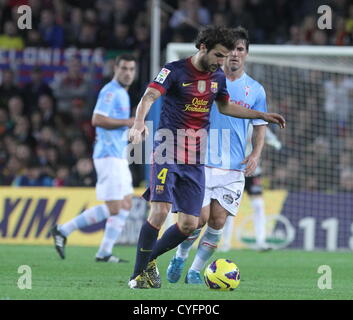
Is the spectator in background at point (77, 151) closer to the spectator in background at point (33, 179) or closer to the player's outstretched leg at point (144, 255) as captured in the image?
the spectator in background at point (33, 179)

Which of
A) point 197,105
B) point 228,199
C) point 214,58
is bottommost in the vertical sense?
point 228,199

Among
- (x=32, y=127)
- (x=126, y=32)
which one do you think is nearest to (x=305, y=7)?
(x=126, y=32)

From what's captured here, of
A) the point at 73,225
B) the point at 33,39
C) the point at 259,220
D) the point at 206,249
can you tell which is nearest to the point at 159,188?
the point at 206,249

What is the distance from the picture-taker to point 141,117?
7.16 m

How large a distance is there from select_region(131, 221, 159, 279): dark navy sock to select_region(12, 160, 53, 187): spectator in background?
8457mm

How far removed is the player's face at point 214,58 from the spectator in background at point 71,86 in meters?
10.5

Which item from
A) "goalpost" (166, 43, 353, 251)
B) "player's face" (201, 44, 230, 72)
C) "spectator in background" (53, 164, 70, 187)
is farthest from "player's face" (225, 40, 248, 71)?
"spectator in background" (53, 164, 70, 187)

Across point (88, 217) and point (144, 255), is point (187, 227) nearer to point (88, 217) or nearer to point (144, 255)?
point (144, 255)

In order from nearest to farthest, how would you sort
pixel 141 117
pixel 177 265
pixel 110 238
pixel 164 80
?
pixel 141 117
pixel 164 80
pixel 177 265
pixel 110 238

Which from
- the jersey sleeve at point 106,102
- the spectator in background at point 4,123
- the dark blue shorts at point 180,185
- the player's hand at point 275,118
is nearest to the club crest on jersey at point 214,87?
the player's hand at point 275,118

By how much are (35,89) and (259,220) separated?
612cm

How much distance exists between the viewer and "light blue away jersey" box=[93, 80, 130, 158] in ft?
36.2
